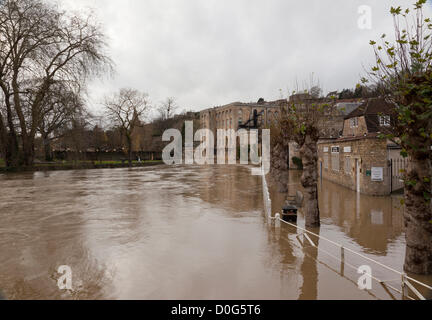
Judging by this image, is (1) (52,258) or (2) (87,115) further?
(2) (87,115)

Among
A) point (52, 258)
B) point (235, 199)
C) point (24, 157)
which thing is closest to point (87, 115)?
point (24, 157)

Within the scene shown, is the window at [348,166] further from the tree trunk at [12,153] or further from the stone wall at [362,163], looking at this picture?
the tree trunk at [12,153]

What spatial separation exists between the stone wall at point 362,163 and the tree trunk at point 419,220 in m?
10.9

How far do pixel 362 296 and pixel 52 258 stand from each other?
7196 mm

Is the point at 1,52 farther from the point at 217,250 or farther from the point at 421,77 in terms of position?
the point at 421,77

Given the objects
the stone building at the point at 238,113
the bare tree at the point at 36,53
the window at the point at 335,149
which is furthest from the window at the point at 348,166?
the stone building at the point at 238,113

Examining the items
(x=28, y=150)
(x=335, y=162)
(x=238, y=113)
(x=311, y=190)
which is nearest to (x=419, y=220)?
(x=311, y=190)

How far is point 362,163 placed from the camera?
17.3 metres

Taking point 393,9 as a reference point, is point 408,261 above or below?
below

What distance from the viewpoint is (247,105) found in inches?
2911

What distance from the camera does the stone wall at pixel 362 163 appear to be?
16.5m

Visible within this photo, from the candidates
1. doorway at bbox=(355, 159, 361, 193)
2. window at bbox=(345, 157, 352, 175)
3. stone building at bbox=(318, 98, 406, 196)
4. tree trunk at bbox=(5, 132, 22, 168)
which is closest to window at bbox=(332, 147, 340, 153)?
stone building at bbox=(318, 98, 406, 196)

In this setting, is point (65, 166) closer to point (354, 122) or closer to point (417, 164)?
point (354, 122)
